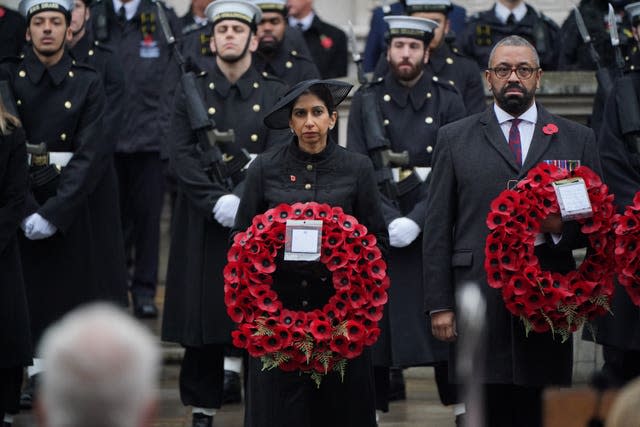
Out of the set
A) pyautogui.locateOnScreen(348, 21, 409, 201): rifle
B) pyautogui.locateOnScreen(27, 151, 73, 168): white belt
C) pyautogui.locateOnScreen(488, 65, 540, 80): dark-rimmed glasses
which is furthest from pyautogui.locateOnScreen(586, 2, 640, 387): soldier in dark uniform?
pyautogui.locateOnScreen(27, 151, 73, 168): white belt

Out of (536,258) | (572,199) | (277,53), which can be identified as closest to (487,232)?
(536,258)

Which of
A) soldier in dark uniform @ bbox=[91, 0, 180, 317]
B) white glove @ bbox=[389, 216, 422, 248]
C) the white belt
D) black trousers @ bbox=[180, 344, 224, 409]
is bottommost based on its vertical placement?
black trousers @ bbox=[180, 344, 224, 409]

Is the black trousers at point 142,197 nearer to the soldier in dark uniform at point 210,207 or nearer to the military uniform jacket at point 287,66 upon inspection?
the military uniform jacket at point 287,66

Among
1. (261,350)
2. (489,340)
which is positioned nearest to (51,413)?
(261,350)

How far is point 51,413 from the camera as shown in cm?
285

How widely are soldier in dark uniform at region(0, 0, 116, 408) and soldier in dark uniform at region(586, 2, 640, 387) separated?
282cm

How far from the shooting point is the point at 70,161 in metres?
8.87

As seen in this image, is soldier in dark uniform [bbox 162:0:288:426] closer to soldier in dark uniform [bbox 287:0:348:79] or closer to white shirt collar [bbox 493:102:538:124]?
white shirt collar [bbox 493:102:538:124]

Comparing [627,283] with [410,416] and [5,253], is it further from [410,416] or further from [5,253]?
[5,253]

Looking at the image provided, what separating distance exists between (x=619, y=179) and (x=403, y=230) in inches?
45.3

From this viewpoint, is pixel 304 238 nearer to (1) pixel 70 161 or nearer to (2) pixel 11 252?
(2) pixel 11 252

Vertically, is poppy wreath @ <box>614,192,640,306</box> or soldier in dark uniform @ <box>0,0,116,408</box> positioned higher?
soldier in dark uniform @ <box>0,0,116,408</box>

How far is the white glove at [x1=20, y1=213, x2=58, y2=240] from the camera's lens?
28.3 feet

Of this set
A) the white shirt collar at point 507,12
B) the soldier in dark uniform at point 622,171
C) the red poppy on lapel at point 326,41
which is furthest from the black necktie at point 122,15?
the soldier in dark uniform at point 622,171
